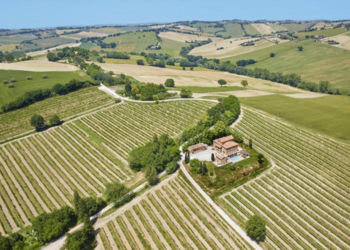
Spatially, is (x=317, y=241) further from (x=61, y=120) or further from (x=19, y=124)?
(x=19, y=124)

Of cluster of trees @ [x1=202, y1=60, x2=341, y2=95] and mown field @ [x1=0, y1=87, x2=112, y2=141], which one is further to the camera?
cluster of trees @ [x1=202, y1=60, x2=341, y2=95]

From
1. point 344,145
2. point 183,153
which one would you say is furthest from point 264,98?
point 183,153

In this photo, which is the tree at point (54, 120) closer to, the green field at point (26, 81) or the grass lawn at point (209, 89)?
the green field at point (26, 81)

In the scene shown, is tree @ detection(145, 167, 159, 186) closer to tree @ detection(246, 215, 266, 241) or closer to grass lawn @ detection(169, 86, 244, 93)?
tree @ detection(246, 215, 266, 241)

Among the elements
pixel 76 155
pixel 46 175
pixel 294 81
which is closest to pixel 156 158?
pixel 76 155

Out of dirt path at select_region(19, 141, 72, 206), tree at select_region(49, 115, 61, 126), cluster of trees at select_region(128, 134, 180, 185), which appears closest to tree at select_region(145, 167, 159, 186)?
cluster of trees at select_region(128, 134, 180, 185)

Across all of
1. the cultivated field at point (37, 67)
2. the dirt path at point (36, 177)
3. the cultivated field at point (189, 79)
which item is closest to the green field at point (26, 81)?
the cultivated field at point (37, 67)
